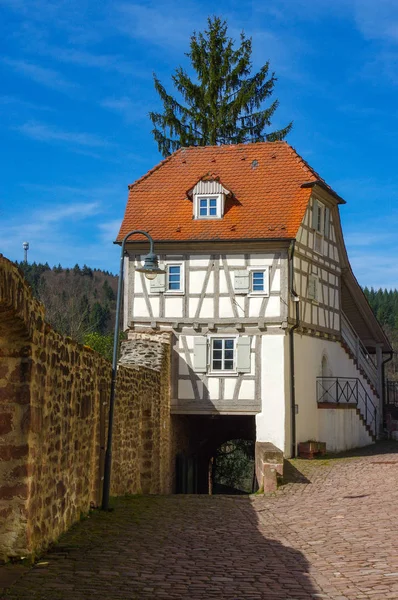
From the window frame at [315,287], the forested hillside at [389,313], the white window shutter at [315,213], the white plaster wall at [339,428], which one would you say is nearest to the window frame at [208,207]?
the white window shutter at [315,213]

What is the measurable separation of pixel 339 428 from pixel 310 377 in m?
1.93

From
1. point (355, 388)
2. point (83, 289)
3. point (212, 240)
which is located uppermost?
point (83, 289)

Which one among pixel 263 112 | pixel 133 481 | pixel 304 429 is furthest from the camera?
pixel 263 112

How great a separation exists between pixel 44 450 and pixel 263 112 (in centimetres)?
2777

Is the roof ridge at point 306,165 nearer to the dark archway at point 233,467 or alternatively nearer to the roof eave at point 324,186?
the roof eave at point 324,186

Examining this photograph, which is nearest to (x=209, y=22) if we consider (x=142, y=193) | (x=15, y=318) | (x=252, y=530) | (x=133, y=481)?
(x=142, y=193)

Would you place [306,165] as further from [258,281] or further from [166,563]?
[166,563]

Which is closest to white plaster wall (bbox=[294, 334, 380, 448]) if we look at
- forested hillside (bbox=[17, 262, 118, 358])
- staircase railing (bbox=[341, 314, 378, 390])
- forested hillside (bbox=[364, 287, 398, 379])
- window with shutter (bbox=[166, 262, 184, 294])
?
staircase railing (bbox=[341, 314, 378, 390])

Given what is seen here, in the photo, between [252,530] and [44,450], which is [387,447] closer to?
[252,530]

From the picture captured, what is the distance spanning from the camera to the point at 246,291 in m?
24.5

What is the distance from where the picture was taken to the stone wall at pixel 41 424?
7777mm

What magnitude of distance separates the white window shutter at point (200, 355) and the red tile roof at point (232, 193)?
10.1 ft

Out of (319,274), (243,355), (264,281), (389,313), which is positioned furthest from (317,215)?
(389,313)

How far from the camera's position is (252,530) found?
11.2m
